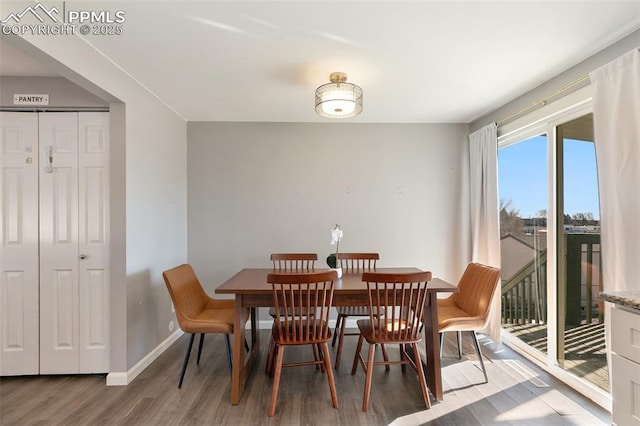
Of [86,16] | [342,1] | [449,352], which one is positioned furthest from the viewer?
[449,352]

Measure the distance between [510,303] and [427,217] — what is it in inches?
51.0

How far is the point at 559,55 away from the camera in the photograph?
2240 mm

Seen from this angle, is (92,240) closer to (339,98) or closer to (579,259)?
(339,98)

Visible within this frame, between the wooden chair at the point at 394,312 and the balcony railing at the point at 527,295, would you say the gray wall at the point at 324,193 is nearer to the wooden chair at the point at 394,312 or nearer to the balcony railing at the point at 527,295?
the balcony railing at the point at 527,295

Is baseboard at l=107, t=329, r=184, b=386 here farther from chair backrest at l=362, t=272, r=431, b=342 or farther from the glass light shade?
the glass light shade

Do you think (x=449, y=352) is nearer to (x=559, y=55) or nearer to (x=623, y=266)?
(x=623, y=266)

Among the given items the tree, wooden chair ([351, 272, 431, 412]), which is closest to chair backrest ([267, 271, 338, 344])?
wooden chair ([351, 272, 431, 412])

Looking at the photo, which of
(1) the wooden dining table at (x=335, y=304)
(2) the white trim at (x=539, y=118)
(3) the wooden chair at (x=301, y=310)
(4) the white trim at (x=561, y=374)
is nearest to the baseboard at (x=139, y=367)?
(1) the wooden dining table at (x=335, y=304)

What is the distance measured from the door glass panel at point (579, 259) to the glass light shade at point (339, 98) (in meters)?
1.79

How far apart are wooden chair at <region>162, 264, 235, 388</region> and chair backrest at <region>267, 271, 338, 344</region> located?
20.5 inches

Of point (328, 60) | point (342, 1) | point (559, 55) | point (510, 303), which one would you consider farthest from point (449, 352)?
point (342, 1)

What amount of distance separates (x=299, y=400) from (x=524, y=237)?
2645 millimetres

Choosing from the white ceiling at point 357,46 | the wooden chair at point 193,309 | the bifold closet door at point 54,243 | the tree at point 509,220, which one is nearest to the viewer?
the white ceiling at point 357,46

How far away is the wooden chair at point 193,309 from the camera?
7.81 ft
